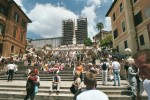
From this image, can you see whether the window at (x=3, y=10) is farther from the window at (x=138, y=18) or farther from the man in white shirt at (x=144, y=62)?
the man in white shirt at (x=144, y=62)

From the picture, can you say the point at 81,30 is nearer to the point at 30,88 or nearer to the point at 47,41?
the point at 47,41

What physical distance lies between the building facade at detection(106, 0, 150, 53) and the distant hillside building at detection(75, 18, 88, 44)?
109549 mm

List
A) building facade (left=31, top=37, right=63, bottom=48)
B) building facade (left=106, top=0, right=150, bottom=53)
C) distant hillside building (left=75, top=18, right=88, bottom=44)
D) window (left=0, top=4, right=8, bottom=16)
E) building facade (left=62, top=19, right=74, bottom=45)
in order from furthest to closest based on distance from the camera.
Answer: building facade (left=31, top=37, right=63, bottom=48)
distant hillside building (left=75, top=18, right=88, bottom=44)
building facade (left=62, top=19, right=74, bottom=45)
window (left=0, top=4, right=8, bottom=16)
building facade (left=106, top=0, right=150, bottom=53)

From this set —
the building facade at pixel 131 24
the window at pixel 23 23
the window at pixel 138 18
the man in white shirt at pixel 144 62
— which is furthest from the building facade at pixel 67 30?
the man in white shirt at pixel 144 62

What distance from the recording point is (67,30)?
14800cm

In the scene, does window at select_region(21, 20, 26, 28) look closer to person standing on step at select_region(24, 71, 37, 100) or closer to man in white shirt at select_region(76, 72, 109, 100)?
person standing on step at select_region(24, 71, 37, 100)

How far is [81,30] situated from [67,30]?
1249cm

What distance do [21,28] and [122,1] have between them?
25892 mm

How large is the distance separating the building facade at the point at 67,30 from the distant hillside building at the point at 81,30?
5511 millimetres

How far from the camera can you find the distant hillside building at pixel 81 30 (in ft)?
470

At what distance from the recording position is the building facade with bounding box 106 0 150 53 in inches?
828

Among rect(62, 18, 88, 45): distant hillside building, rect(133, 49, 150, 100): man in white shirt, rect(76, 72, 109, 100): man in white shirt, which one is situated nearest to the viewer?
rect(133, 49, 150, 100): man in white shirt

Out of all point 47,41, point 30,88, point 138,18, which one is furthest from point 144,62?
point 47,41

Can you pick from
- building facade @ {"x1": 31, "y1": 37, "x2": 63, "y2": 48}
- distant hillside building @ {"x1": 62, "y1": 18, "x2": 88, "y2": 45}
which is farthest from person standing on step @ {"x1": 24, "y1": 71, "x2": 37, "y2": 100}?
building facade @ {"x1": 31, "y1": 37, "x2": 63, "y2": 48}
